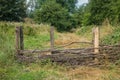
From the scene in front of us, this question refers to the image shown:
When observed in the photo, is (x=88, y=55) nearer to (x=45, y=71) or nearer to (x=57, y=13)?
(x=45, y=71)

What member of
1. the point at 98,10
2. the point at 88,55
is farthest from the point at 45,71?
the point at 98,10

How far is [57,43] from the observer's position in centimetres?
1305

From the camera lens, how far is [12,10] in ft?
89.9

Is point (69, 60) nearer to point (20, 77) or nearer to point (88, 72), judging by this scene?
point (88, 72)

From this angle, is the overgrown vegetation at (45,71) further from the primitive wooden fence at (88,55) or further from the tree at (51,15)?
the tree at (51,15)

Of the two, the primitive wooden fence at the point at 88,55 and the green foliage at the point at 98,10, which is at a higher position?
the green foliage at the point at 98,10

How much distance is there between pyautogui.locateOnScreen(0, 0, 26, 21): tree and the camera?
88.0ft

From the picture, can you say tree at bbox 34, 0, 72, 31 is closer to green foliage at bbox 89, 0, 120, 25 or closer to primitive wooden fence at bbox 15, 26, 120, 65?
green foliage at bbox 89, 0, 120, 25

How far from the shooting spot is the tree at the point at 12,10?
26.8 m

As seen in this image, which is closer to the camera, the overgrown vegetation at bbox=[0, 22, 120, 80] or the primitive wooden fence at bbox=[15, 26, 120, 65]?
the overgrown vegetation at bbox=[0, 22, 120, 80]

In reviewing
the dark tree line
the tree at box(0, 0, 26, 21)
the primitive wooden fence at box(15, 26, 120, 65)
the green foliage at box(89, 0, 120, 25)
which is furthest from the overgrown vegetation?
the tree at box(0, 0, 26, 21)

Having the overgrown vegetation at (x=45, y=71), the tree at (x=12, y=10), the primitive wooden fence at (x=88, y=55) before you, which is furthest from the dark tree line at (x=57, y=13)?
the overgrown vegetation at (x=45, y=71)

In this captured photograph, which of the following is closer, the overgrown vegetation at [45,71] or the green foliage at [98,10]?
the overgrown vegetation at [45,71]

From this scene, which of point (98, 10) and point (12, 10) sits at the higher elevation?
point (12, 10)
